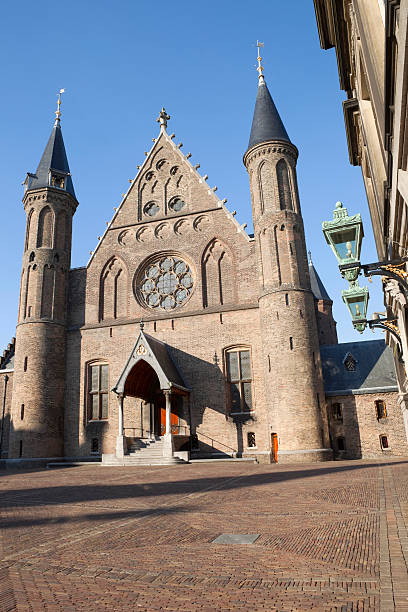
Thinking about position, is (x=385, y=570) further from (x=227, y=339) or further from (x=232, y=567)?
(x=227, y=339)

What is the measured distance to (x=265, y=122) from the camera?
90.3 ft

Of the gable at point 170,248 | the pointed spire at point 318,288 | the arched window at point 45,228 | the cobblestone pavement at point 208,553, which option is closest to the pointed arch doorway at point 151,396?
the gable at point 170,248

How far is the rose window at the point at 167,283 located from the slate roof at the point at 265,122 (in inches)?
334

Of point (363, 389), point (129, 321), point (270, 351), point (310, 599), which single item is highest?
point (129, 321)

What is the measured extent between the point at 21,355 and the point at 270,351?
14.9 metres

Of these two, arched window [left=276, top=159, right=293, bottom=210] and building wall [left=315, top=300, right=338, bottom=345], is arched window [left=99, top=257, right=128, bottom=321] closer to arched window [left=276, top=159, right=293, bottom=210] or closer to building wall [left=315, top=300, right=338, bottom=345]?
arched window [left=276, top=159, right=293, bottom=210]

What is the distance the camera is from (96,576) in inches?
182

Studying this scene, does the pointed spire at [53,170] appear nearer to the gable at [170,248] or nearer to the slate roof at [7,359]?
the gable at [170,248]

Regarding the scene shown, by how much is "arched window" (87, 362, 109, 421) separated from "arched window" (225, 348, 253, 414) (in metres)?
7.51

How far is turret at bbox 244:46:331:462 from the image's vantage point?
21719 millimetres

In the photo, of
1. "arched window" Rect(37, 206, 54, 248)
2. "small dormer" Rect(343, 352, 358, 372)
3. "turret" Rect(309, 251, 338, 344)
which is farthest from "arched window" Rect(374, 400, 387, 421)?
"arched window" Rect(37, 206, 54, 248)

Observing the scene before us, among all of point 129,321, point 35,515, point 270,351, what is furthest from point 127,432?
point 35,515

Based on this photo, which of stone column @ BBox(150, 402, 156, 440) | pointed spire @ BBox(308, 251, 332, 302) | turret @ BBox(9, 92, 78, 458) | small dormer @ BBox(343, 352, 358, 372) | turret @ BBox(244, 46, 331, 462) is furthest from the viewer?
pointed spire @ BBox(308, 251, 332, 302)

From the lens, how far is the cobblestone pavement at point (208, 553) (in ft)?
12.8
